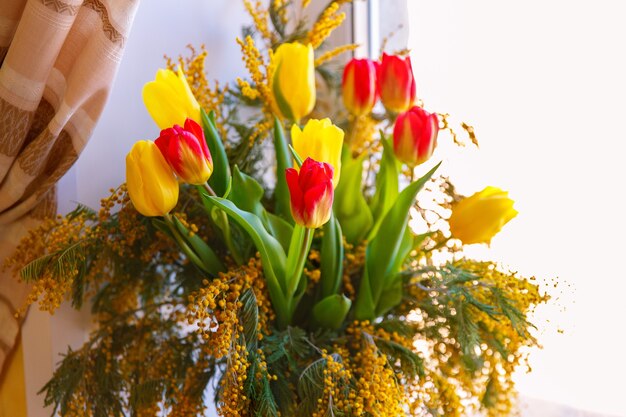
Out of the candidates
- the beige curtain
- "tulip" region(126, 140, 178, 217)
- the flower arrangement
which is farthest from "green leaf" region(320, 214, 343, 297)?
the beige curtain

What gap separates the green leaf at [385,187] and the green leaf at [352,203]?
0.04ft

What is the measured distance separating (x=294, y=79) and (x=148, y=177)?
0.80 feet

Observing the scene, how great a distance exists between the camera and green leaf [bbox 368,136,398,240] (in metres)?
0.94

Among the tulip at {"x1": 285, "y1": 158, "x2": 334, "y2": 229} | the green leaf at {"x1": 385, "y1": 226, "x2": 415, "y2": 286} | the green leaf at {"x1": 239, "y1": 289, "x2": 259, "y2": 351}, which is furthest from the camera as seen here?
the green leaf at {"x1": 385, "y1": 226, "x2": 415, "y2": 286}

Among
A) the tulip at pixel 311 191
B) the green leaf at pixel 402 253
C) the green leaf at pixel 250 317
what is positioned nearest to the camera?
the tulip at pixel 311 191

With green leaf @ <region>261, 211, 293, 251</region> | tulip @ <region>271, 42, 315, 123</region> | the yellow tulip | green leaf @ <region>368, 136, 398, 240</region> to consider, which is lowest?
green leaf @ <region>261, 211, 293, 251</region>

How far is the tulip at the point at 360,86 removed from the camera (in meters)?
0.94

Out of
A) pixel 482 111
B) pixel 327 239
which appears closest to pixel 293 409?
pixel 327 239

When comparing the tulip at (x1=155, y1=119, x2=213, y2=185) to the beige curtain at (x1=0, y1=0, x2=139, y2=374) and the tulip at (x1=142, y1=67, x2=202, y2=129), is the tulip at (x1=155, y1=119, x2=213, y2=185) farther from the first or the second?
the beige curtain at (x1=0, y1=0, x2=139, y2=374)

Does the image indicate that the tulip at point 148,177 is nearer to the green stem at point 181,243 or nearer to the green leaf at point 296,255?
the green stem at point 181,243

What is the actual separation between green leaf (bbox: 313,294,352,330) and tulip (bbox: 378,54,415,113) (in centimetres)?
25

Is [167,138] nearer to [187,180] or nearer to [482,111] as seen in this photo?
[187,180]

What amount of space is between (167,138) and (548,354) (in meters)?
0.67

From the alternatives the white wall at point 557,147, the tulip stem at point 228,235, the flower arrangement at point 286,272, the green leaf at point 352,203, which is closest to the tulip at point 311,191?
the flower arrangement at point 286,272
